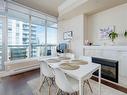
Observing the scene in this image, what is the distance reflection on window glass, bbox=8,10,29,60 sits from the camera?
12.2 ft

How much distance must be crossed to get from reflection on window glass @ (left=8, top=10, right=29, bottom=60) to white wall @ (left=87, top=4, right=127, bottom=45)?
9.67 feet

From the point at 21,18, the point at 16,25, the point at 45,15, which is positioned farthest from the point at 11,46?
the point at 45,15

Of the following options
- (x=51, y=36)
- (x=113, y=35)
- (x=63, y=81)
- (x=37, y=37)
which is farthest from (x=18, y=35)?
(x=113, y=35)

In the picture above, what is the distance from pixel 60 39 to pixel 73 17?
150 centimetres

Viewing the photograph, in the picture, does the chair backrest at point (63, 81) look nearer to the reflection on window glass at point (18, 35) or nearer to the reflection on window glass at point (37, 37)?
the reflection on window glass at point (18, 35)

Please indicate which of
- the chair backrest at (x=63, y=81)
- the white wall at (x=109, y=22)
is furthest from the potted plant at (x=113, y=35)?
the chair backrest at (x=63, y=81)

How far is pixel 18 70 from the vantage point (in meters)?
3.64

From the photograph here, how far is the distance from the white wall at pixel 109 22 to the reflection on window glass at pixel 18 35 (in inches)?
116

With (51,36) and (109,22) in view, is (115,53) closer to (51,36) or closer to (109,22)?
(109,22)

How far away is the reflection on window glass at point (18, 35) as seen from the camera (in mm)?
3721

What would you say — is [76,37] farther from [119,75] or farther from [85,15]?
[119,75]

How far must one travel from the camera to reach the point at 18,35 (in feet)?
13.1

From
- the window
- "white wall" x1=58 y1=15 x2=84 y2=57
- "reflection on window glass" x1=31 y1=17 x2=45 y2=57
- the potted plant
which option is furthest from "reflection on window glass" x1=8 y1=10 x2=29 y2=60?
the potted plant

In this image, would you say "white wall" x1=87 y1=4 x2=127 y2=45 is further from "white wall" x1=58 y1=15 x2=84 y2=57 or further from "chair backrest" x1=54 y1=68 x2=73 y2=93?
"chair backrest" x1=54 y1=68 x2=73 y2=93
